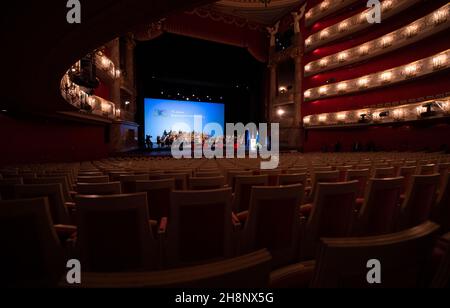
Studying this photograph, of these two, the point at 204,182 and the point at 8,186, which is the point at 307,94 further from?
the point at 8,186

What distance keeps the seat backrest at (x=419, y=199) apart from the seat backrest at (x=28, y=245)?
112 inches

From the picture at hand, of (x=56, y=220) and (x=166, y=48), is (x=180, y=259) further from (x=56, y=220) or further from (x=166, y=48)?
(x=166, y=48)

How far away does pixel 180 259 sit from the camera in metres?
1.67

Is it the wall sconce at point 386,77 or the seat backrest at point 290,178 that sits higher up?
the wall sconce at point 386,77

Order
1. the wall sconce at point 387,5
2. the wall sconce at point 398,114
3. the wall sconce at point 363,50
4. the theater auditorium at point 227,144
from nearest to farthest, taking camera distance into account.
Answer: the theater auditorium at point 227,144, the wall sconce at point 398,114, the wall sconce at point 387,5, the wall sconce at point 363,50

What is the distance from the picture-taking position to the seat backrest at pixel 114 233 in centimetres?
145

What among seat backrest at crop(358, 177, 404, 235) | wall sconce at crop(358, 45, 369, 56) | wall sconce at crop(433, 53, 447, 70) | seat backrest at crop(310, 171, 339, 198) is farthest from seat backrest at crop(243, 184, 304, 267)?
wall sconce at crop(358, 45, 369, 56)

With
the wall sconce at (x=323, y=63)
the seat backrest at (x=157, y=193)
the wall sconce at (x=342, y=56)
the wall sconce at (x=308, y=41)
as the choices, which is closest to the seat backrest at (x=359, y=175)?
the seat backrest at (x=157, y=193)

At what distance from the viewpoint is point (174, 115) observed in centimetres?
2244

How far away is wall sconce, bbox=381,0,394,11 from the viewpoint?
14.2 m

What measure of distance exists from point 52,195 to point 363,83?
18.8 metres

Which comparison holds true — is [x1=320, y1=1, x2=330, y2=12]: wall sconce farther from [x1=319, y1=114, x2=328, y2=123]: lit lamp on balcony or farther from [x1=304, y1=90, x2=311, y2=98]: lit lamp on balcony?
[x1=319, y1=114, x2=328, y2=123]: lit lamp on balcony

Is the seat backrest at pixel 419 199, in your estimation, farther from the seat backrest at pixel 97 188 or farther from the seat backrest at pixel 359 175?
the seat backrest at pixel 97 188
